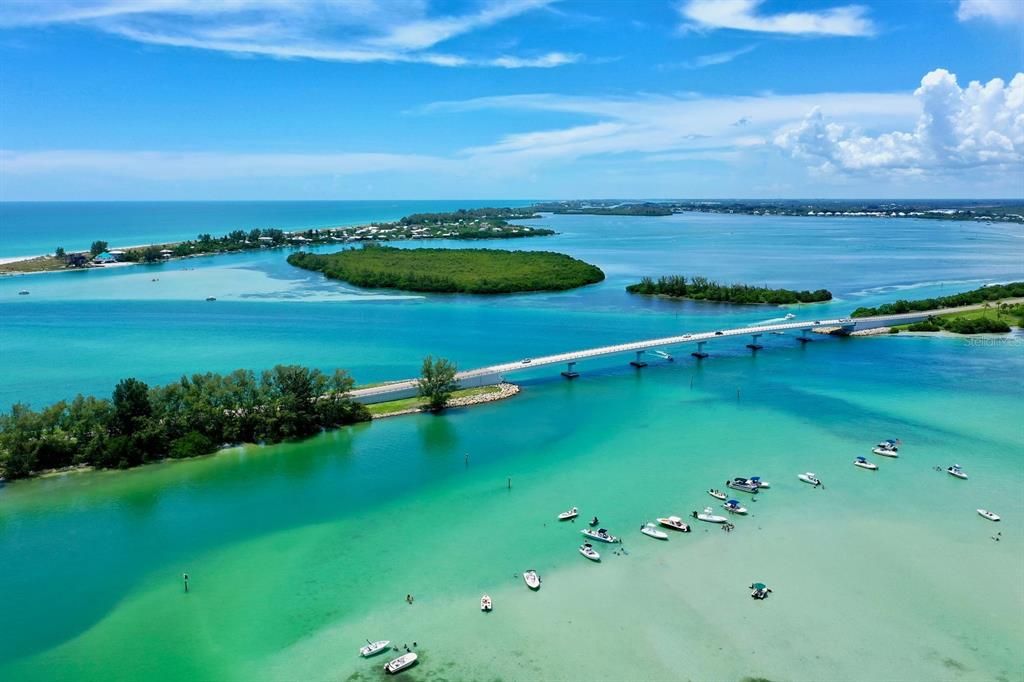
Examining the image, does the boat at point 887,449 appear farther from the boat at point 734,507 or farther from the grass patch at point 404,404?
the grass patch at point 404,404

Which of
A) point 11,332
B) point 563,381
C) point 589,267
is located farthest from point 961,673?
point 589,267

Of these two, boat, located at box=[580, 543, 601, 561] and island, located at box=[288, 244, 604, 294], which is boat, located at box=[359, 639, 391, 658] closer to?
boat, located at box=[580, 543, 601, 561]

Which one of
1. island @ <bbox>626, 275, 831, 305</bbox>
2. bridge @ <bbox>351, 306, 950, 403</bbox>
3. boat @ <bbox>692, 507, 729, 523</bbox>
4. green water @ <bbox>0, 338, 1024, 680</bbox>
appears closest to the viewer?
green water @ <bbox>0, 338, 1024, 680</bbox>

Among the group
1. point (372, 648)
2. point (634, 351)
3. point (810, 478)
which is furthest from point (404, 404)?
point (810, 478)

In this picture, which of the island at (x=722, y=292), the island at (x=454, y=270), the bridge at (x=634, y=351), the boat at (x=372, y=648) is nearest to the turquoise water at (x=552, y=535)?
the boat at (x=372, y=648)

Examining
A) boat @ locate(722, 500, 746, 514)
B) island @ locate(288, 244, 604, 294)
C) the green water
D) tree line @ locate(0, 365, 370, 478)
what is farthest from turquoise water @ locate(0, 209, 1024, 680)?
island @ locate(288, 244, 604, 294)

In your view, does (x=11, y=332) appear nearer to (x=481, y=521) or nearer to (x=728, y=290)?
(x=481, y=521)
